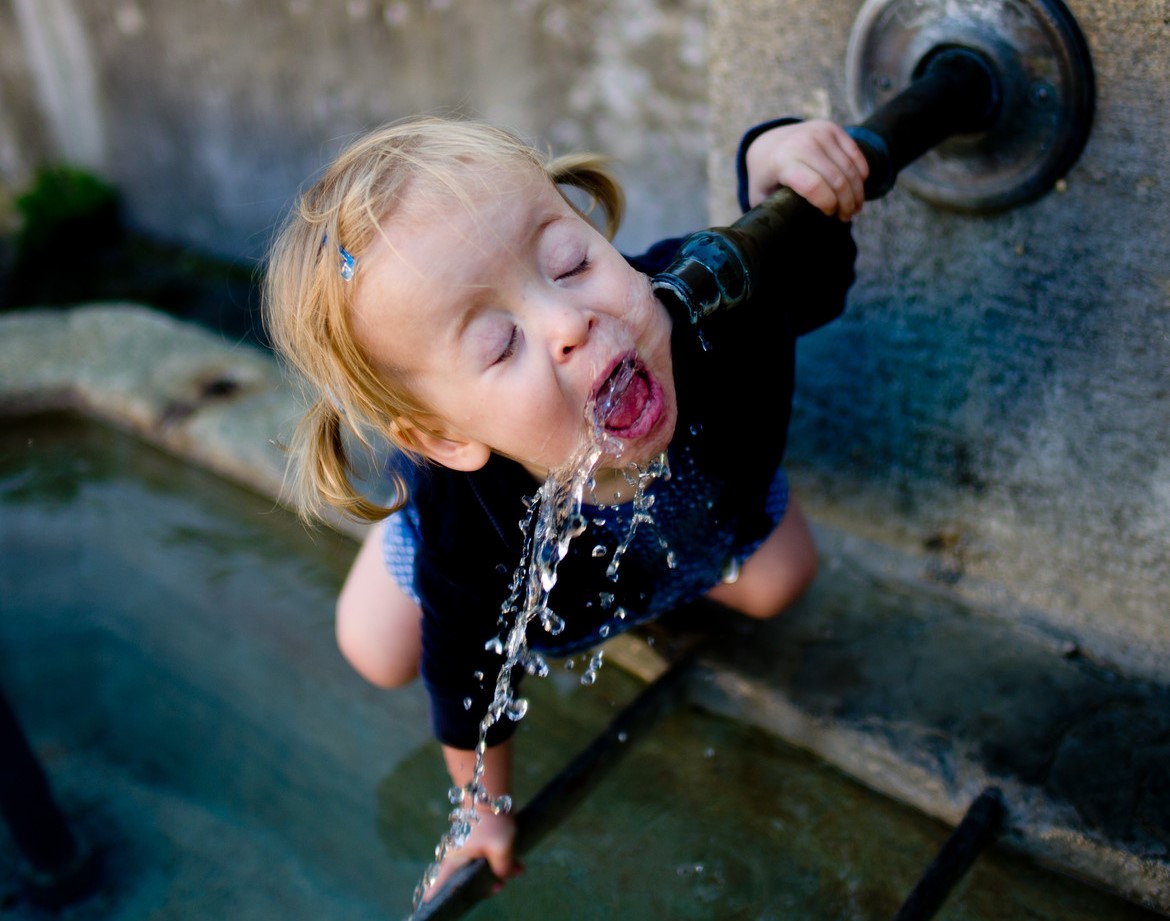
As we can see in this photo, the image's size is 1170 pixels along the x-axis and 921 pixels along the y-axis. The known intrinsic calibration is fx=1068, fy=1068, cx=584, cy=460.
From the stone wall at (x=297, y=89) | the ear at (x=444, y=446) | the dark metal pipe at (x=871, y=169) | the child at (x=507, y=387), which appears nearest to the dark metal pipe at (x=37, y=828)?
the child at (x=507, y=387)

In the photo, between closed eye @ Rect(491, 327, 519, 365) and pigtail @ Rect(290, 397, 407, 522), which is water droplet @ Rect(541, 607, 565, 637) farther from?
closed eye @ Rect(491, 327, 519, 365)

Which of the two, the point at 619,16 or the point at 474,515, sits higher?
the point at 619,16

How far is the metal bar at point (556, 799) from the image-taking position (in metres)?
1.23

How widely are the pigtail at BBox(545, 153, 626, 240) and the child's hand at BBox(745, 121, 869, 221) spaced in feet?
0.66

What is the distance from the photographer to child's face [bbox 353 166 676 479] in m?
1.01

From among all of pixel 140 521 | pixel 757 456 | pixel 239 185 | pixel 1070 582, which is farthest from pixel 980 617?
pixel 239 185

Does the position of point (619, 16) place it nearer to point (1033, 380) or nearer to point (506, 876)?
point (1033, 380)

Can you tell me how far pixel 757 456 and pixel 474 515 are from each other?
1.25ft

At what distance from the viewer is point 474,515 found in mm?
1290

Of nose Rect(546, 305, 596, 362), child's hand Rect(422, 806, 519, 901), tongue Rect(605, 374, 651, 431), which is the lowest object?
child's hand Rect(422, 806, 519, 901)

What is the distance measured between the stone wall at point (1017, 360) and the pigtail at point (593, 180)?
1.00ft

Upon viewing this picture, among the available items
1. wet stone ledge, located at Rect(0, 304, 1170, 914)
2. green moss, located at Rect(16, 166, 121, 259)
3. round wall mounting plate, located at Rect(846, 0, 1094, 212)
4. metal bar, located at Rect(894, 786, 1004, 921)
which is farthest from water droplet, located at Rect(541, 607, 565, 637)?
green moss, located at Rect(16, 166, 121, 259)

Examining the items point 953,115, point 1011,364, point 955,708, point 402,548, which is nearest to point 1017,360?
point 1011,364

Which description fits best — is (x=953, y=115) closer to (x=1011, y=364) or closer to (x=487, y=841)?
(x=1011, y=364)
